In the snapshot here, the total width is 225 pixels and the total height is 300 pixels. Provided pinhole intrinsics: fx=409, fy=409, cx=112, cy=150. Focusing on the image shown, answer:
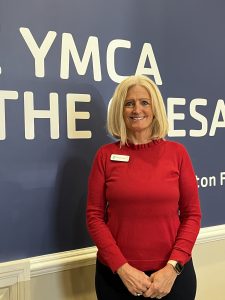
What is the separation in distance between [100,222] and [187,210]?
1.09 feet

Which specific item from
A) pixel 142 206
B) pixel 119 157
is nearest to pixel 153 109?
pixel 119 157

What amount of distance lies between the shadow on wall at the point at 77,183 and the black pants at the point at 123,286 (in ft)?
1.01

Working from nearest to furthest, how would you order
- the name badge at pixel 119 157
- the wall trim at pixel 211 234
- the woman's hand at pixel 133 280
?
the woman's hand at pixel 133 280 < the name badge at pixel 119 157 < the wall trim at pixel 211 234

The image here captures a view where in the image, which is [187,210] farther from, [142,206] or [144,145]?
[144,145]

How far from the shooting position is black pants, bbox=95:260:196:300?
150 cm

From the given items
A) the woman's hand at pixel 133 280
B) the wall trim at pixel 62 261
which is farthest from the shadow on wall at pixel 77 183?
the woman's hand at pixel 133 280

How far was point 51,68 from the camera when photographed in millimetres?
1743

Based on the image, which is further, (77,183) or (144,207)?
(77,183)

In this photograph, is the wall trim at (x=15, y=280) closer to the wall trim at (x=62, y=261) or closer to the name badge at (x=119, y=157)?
the wall trim at (x=62, y=261)

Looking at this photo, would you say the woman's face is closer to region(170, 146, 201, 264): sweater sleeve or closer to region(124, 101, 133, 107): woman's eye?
region(124, 101, 133, 107): woman's eye

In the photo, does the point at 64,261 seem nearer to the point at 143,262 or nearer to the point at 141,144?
the point at 143,262

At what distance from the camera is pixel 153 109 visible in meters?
1.55

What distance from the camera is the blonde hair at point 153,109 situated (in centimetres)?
155

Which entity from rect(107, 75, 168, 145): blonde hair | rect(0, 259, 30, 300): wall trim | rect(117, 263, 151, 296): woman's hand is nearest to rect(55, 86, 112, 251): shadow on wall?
rect(0, 259, 30, 300): wall trim
